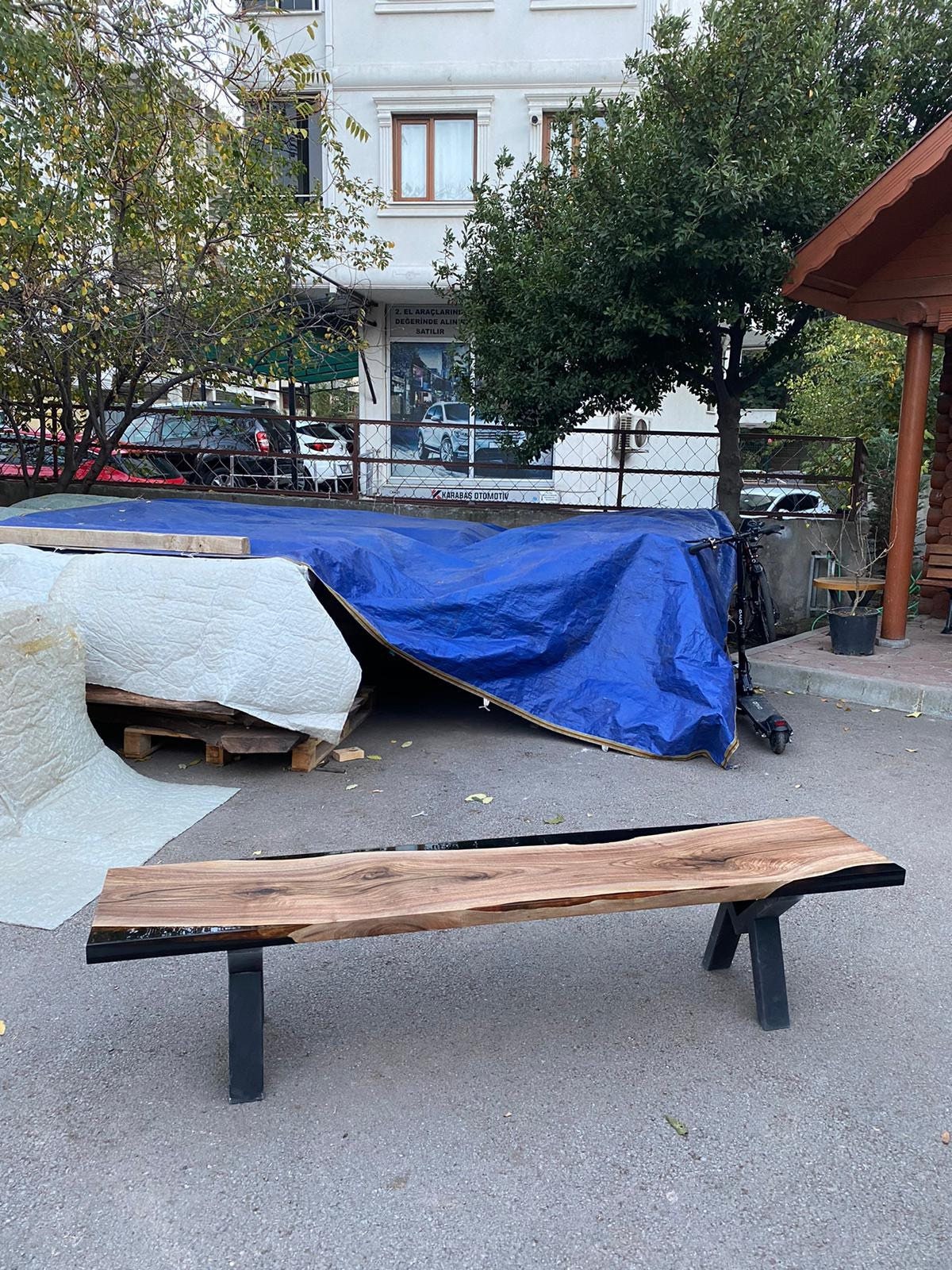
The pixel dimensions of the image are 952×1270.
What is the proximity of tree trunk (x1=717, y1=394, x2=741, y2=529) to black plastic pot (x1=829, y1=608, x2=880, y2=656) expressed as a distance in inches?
52.5

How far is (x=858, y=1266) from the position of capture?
1.83 meters

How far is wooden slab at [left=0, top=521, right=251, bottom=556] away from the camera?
5.09 metres

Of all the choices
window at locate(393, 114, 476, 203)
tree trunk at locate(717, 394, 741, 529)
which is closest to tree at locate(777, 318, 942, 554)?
tree trunk at locate(717, 394, 741, 529)

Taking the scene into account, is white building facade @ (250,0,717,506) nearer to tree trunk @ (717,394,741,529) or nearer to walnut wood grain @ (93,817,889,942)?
tree trunk @ (717,394,741,529)

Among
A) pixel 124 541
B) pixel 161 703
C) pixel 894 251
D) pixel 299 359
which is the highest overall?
pixel 894 251

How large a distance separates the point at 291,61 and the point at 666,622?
16.0 ft

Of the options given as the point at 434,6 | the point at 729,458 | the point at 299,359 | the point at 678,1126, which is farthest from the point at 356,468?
the point at 434,6

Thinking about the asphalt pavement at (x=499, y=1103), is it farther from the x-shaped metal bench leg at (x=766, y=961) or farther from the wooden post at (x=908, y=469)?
the wooden post at (x=908, y=469)

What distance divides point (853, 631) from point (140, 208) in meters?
6.29

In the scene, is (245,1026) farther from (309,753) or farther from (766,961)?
(309,753)

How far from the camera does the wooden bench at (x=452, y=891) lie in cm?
212

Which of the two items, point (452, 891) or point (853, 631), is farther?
point (853, 631)

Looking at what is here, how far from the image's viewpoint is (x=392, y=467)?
497 inches

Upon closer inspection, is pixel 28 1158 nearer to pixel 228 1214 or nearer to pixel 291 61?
pixel 228 1214
